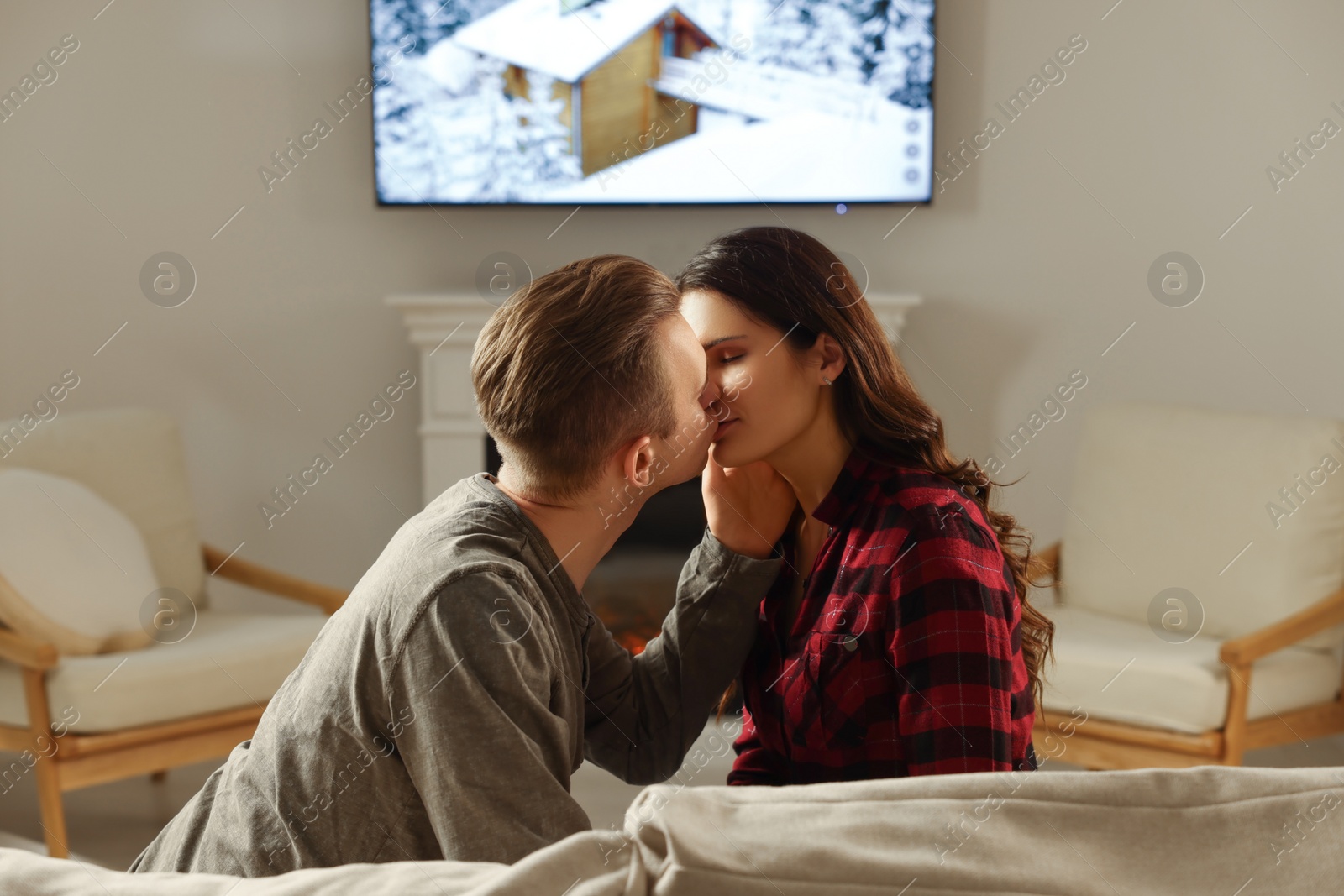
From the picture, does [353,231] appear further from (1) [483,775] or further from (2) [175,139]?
(1) [483,775]

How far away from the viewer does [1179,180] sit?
10.5ft

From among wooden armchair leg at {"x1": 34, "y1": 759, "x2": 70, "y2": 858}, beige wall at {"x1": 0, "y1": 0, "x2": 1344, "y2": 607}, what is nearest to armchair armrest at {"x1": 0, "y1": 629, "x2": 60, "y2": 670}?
wooden armchair leg at {"x1": 34, "y1": 759, "x2": 70, "y2": 858}

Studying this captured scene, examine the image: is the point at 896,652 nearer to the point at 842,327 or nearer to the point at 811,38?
the point at 842,327

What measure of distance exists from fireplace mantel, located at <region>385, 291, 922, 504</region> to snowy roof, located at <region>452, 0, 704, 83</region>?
70 centimetres

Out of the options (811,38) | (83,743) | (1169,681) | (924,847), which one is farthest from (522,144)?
(924,847)

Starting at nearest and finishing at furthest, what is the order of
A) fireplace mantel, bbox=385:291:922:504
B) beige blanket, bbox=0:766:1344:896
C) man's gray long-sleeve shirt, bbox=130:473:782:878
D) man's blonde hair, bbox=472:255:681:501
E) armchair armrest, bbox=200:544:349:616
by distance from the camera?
beige blanket, bbox=0:766:1344:896 → man's gray long-sleeve shirt, bbox=130:473:782:878 → man's blonde hair, bbox=472:255:681:501 → armchair armrest, bbox=200:544:349:616 → fireplace mantel, bbox=385:291:922:504

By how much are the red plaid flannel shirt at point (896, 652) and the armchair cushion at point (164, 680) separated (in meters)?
1.41

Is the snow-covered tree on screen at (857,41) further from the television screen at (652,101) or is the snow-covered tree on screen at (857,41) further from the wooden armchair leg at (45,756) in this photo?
the wooden armchair leg at (45,756)

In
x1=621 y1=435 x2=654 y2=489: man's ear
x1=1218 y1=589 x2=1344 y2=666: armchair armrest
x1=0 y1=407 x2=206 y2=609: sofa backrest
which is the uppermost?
x1=621 y1=435 x2=654 y2=489: man's ear

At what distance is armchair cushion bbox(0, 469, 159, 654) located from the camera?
215 cm

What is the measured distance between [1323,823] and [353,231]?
3.25m

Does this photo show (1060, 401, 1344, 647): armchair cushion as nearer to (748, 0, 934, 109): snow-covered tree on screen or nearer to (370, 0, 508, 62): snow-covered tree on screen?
(748, 0, 934, 109): snow-covered tree on screen

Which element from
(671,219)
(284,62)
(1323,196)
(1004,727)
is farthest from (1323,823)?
(284,62)

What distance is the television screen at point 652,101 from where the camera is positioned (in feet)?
10.3
